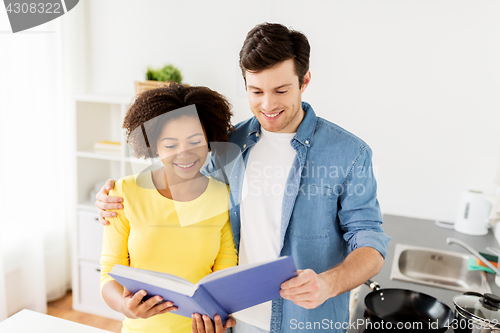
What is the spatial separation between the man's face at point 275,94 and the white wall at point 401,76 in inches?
46.6

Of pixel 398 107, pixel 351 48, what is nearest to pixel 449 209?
pixel 398 107

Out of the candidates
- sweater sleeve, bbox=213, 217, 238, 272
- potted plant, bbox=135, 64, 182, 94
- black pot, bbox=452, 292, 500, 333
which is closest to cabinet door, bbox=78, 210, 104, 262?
potted plant, bbox=135, 64, 182, 94

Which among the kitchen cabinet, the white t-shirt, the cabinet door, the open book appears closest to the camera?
the open book

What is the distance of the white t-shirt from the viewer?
1.20 meters

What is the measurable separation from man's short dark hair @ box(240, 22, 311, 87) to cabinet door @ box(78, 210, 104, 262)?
187cm

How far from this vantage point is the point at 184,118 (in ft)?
3.66

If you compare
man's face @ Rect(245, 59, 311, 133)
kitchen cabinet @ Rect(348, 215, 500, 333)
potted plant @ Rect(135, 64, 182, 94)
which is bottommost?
kitchen cabinet @ Rect(348, 215, 500, 333)

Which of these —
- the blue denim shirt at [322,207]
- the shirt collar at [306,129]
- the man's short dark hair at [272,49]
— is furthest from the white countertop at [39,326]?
the man's short dark hair at [272,49]

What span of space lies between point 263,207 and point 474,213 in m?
1.41

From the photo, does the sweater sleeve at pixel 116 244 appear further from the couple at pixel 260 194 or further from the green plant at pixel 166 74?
the green plant at pixel 166 74

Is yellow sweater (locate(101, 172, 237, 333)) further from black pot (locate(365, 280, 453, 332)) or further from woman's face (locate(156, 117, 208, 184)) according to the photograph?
black pot (locate(365, 280, 453, 332))

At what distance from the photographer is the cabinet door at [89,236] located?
2605 millimetres

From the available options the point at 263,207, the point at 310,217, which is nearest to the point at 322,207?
the point at 310,217

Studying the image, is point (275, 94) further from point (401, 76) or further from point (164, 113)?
point (401, 76)
